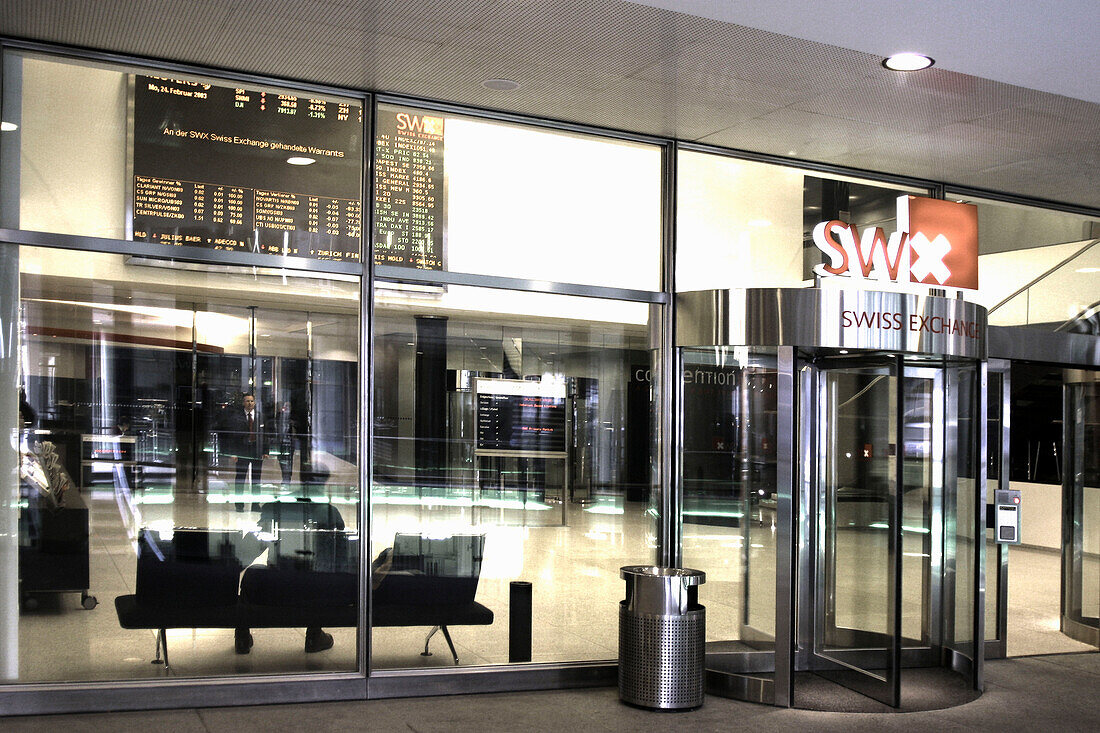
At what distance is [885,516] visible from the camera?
6668 mm

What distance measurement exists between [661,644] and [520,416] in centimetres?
167

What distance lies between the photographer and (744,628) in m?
6.67

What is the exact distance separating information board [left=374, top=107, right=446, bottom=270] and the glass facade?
18 mm

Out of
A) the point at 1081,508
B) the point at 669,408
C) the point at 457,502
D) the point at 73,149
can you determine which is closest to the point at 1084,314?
the point at 1081,508

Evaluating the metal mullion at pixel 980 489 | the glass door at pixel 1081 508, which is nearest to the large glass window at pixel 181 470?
the metal mullion at pixel 980 489

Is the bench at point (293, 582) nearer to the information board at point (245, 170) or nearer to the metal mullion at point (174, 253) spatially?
the metal mullion at point (174, 253)

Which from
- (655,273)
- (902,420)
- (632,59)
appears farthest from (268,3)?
(902,420)

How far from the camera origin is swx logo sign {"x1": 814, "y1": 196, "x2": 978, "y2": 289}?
22.7 feet

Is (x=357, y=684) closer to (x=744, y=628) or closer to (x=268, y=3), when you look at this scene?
(x=744, y=628)

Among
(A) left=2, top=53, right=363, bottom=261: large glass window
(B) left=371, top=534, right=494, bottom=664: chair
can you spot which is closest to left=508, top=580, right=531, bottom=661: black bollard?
(B) left=371, top=534, right=494, bottom=664: chair

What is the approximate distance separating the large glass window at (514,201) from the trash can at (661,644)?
6.80 feet

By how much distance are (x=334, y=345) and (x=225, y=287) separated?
0.71m

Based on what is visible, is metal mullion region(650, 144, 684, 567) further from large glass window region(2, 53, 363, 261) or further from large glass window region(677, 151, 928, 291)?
large glass window region(2, 53, 363, 261)

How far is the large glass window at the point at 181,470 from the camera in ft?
18.4
